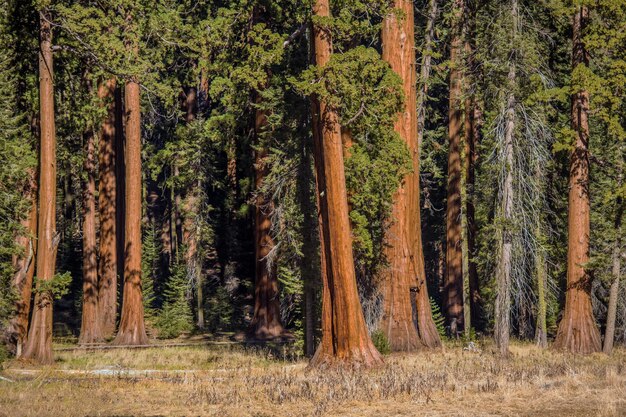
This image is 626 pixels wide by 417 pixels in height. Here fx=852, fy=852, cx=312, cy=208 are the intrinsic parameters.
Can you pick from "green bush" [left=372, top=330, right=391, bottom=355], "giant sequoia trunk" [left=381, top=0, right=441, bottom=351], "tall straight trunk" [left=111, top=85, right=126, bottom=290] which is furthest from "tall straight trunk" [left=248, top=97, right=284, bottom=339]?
"green bush" [left=372, top=330, right=391, bottom=355]

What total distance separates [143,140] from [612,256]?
27.2m

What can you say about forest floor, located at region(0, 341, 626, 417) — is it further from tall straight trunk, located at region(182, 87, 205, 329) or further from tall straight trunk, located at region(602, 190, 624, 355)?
tall straight trunk, located at region(182, 87, 205, 329)

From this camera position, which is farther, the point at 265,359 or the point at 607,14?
the point at 607,14

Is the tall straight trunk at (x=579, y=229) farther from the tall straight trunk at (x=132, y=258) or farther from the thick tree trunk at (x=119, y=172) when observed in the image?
the thick tree trunk at (x=119, y=172)

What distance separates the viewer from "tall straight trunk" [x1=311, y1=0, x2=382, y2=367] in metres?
16.5

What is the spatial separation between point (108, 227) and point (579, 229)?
15.7 meters

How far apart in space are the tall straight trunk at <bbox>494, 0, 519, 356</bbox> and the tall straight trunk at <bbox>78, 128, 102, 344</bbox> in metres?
13.9

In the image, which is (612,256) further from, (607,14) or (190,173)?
(190,173)

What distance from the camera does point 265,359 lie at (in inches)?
830

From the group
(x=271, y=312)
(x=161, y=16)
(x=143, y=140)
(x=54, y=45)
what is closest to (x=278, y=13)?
(x=161, y=16)

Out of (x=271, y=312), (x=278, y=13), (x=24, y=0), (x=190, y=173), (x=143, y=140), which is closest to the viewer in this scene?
(x=24, y=0)

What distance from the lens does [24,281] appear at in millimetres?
22844

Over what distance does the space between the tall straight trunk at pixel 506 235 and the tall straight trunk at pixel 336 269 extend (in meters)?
5.13

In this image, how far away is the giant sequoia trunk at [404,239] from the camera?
68.5 ft
